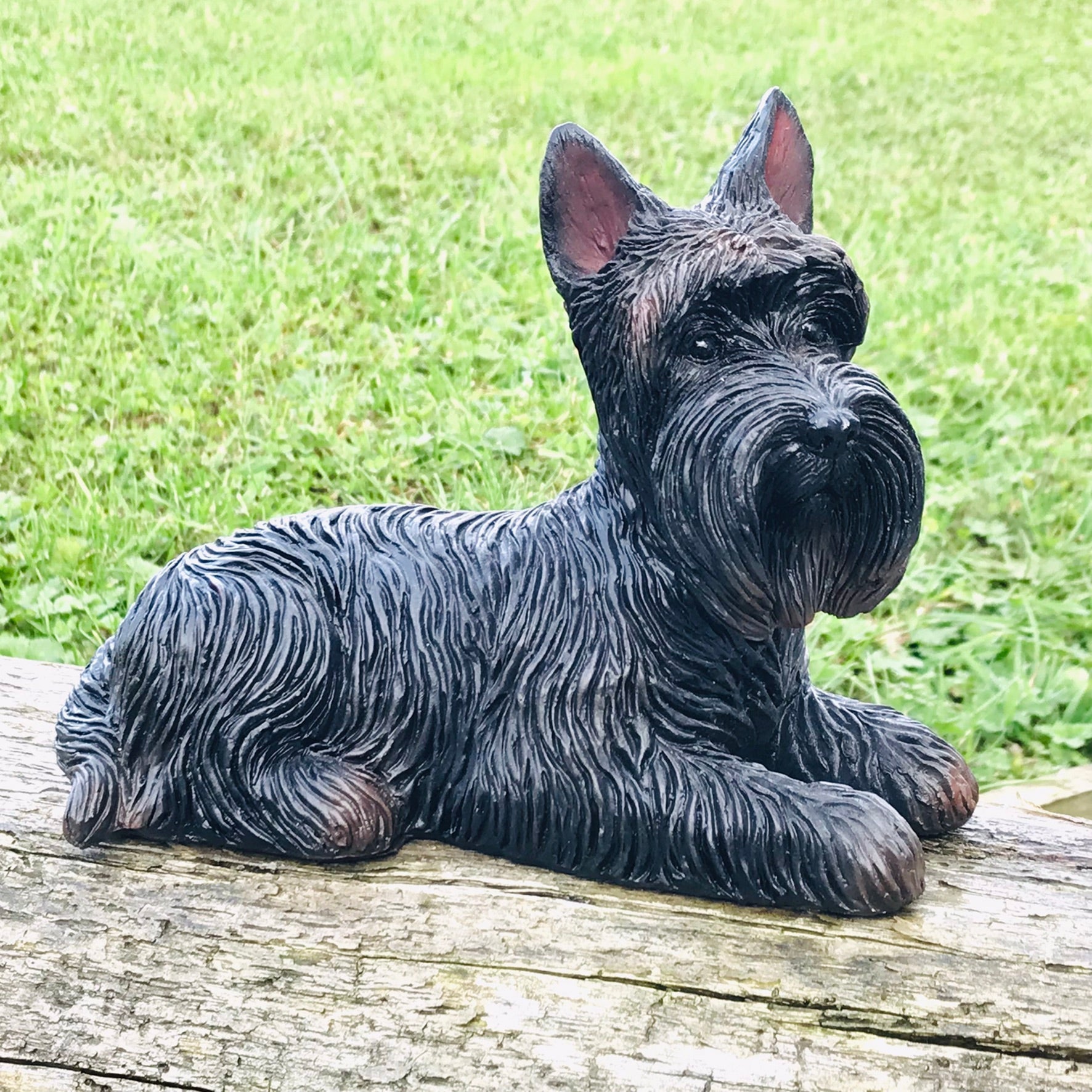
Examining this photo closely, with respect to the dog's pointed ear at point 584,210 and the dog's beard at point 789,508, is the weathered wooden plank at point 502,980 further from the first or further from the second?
the dog's pointed ear at point 584,210

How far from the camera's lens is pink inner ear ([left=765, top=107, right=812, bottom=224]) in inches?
63.1

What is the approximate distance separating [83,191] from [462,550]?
148 inches

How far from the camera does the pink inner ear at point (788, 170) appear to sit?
1.60 metres

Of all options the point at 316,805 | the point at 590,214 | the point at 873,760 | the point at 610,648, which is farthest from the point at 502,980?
the point at 590,214

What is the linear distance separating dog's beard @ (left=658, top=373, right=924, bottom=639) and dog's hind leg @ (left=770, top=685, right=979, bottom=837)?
36cm

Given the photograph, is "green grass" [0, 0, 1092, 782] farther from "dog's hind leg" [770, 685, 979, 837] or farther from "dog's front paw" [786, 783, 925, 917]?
"dog's front paw" [786, 783, 925, 917]

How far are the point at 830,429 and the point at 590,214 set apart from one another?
0.43m

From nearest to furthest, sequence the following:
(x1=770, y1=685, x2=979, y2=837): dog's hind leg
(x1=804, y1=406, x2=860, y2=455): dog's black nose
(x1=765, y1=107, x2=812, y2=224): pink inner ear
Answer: (x1=804, y1=406, x2=860, y2=455): dog's black nose < (x1=765, y1=107, x2=812, y2=224): pink inner ear < (x1=770, y1=685, x2=979, y2=837): dog's hind leg

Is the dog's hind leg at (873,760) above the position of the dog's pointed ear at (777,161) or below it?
below

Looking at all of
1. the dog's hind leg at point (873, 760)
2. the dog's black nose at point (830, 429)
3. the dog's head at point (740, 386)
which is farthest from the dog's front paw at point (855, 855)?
the dog's black nose at point (830, 429)

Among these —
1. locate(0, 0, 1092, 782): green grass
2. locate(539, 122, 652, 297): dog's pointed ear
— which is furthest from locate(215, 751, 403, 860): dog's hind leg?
locate(0, 0, 1092, 782): green grass

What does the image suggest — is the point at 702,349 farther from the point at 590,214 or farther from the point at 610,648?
the point at 610,648

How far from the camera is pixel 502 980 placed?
162 centimetres

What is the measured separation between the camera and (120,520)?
126 inches
